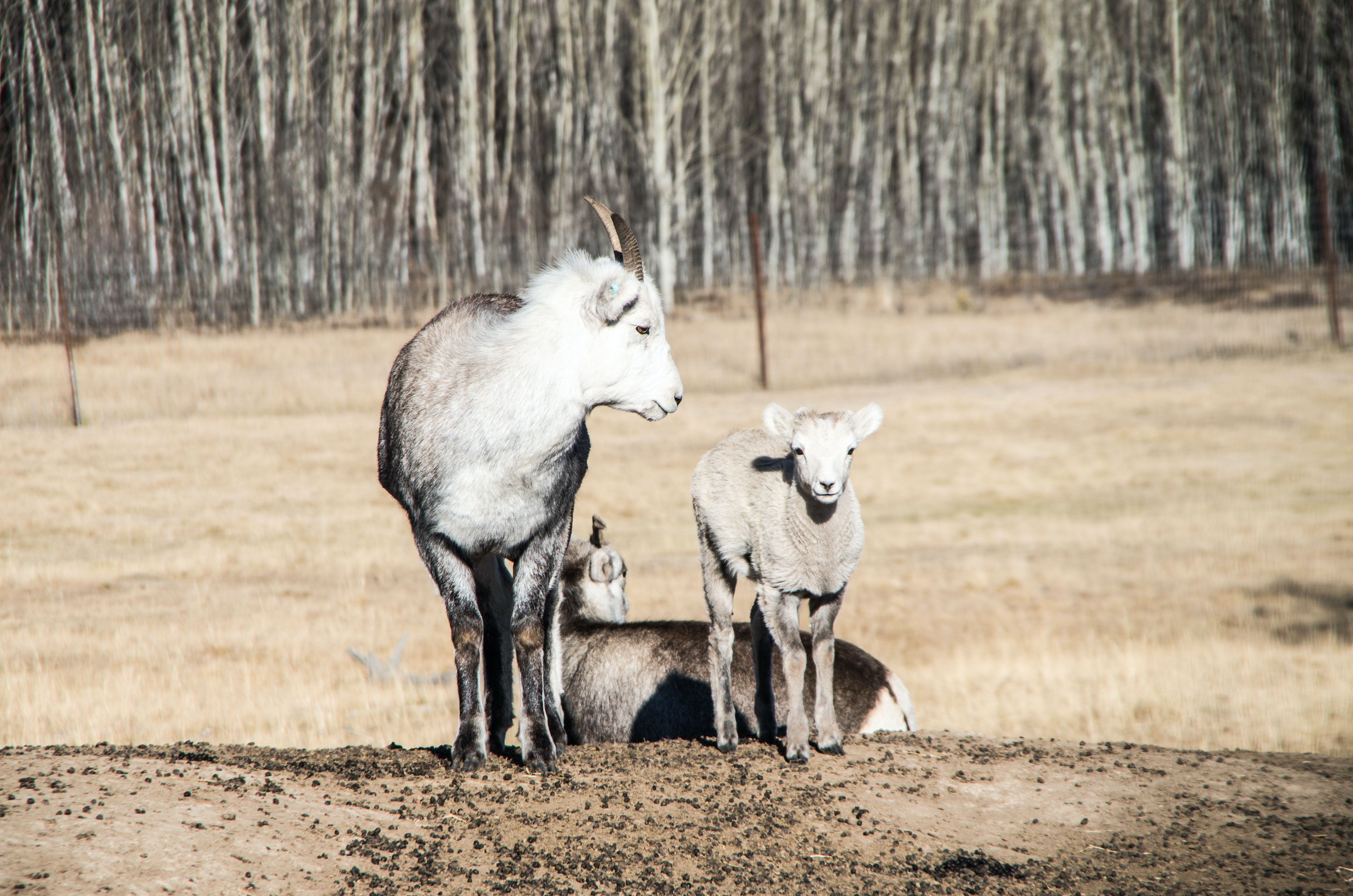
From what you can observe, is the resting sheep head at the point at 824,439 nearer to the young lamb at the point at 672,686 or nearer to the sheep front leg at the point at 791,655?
the sheep front leg at the point at 791,655

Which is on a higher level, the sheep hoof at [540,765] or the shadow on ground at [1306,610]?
the sheep hoof at [540,765]

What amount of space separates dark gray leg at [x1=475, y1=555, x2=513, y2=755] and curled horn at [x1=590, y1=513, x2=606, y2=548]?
5.83 feet

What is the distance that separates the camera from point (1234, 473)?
58.5 ft

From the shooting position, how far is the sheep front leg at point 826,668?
251 inches

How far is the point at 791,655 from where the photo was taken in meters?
6.32

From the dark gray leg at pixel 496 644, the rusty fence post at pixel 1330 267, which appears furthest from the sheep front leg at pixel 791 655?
the rusty fence post at pixel 1330 267

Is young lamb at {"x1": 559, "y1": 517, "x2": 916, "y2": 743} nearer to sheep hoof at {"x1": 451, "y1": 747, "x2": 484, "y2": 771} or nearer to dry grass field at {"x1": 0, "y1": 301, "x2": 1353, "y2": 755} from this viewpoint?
dry grass field at {"x1": 0, "y1": 301, "x2": 1353, "y2": 755}

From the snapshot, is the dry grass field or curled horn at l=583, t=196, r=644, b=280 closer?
curled horn at l=583, t=196, r=644, b=280

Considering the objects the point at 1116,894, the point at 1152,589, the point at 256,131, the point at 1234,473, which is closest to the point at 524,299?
the point at 1116,894

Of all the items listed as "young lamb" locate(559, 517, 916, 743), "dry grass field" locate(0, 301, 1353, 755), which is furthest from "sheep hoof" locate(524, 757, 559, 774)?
"dry grass field" locate(0, 301, 1353, 755)

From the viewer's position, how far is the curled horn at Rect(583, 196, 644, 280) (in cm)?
584

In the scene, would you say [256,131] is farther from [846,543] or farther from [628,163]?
[846,543]

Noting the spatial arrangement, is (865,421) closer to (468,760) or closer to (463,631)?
(463,631)

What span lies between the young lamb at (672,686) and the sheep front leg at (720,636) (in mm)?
853
